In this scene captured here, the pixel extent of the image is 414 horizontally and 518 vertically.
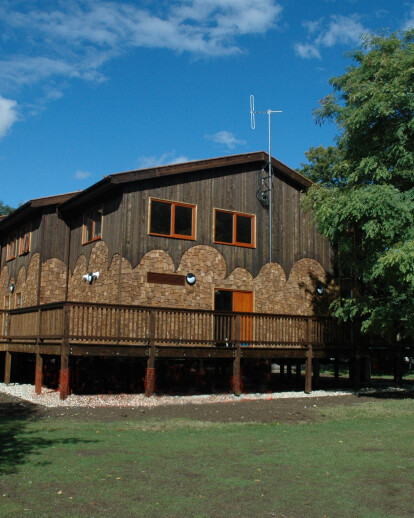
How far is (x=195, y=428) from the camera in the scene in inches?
435

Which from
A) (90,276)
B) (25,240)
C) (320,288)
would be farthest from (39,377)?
(320,288)

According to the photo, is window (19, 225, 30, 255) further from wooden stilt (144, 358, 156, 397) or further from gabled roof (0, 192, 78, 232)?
wooden stilt (144, 358, 156, 397)

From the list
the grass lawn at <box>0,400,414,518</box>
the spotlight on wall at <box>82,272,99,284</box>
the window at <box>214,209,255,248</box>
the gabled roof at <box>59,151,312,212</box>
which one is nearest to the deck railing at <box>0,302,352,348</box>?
the spotlight on wall at <box>82,272,99,284</box>

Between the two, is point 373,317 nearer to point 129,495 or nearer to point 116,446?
point 116,446

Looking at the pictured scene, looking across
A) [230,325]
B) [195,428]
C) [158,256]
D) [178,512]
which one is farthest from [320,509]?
[158,256]

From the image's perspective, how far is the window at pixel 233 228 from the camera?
1922cm

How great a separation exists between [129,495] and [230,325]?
10.8 m

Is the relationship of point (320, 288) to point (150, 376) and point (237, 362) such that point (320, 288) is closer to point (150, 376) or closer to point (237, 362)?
point (237, 362)

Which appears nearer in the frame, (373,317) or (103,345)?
(103,345)

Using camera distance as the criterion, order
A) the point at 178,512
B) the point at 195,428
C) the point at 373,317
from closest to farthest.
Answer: the point at 178,512 → the point at 195,428 → the point at 373,317

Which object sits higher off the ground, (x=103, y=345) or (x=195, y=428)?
(x=103, y=345)

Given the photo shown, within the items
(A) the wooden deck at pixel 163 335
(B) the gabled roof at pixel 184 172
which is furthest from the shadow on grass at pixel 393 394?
(B) the gabled roof at pixel 184 172

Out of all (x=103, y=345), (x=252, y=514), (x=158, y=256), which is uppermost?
(x=158, y=256)

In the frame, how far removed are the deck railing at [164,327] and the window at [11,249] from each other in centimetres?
668
